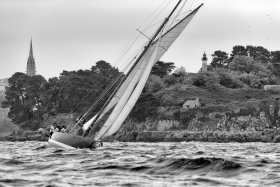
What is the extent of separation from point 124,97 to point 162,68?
10469 centimetres

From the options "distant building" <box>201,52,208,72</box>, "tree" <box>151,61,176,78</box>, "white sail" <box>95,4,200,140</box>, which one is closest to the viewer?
"white sail" <box>95,4,200,140</box>

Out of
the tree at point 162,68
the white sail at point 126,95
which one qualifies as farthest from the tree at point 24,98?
the white sail at point 126,95

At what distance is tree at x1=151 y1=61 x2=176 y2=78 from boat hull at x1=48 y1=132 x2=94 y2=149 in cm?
10045

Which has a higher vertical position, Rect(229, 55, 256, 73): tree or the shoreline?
Rect(229, 55, 256, 73): tree

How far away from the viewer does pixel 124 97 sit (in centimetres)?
4238

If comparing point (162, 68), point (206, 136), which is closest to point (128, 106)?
point (206, 136)

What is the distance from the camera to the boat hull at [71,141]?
140 feet

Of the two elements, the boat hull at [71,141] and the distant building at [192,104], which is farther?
the distant building at [192,104]

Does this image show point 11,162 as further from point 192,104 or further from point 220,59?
point 220,59

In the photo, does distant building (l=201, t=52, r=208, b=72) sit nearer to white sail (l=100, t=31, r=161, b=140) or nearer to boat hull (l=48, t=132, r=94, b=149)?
white sail (l=100, t=31, r=161, b=140)

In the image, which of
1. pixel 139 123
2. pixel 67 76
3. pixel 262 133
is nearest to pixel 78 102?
pixel 67 76

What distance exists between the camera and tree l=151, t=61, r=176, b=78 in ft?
477

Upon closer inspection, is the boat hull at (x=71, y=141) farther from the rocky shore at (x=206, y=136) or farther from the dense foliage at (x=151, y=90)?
the dense foliage at (x=151, y=90)

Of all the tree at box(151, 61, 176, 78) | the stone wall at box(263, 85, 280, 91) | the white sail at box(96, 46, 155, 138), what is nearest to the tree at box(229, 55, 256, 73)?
the tree at box(151, 61, 176, 78)
